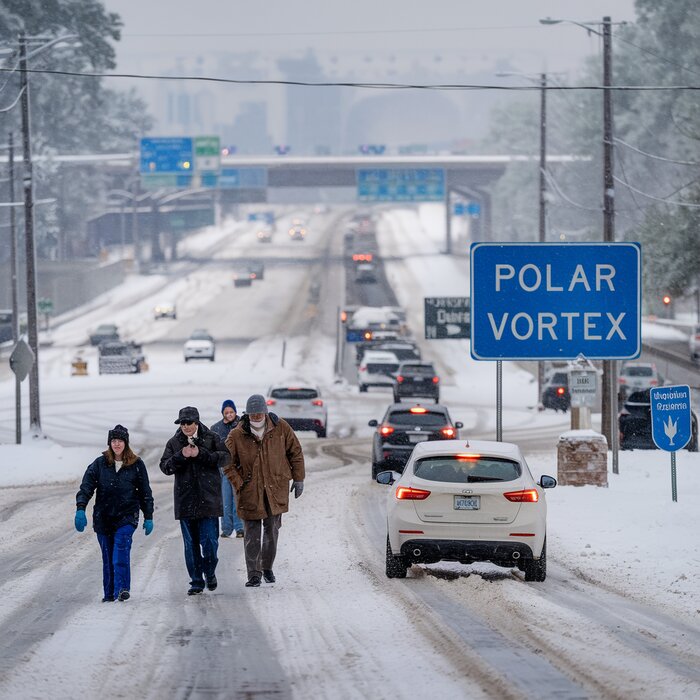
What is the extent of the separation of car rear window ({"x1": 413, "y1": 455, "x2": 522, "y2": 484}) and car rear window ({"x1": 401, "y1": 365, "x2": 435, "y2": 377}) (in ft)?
116

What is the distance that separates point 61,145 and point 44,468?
92.0 m

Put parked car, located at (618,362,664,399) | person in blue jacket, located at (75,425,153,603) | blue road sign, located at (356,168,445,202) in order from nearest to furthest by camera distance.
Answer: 1. person in blue jacket, located at (75,425,153,603)
2. parked car, located at (618,362,664,399)
3. blue road sign, located at (356,168,445,202)

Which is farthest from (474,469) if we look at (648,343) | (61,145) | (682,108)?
(61,145)

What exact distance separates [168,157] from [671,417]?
3231 inches

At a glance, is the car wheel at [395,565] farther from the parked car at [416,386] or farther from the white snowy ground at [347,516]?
the parked car at [416,386]

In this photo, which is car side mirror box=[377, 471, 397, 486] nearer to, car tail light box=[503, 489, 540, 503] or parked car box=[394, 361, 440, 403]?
car tail light box=[503, 489, 540, 503]

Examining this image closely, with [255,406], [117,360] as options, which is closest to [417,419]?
[255,406]

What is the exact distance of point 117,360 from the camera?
205 feet

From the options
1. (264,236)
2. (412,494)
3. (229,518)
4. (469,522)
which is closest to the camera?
(469,522)

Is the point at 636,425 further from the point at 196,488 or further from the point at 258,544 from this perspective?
the point at 196,488

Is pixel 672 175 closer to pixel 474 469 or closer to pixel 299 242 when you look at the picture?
pixel 299 242

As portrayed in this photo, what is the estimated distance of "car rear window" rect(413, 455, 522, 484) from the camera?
14.2 m

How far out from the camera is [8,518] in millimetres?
20688

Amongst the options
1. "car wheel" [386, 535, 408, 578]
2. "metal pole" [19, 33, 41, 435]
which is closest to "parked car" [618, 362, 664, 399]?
"metal pole" [19, 33, 41, 435]
